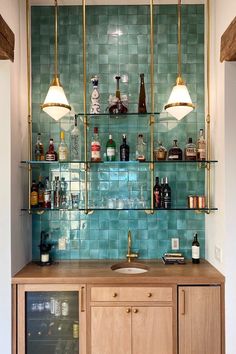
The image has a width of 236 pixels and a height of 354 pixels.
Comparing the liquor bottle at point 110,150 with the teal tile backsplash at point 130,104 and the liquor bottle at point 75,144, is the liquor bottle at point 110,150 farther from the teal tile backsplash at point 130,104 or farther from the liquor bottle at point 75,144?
the liquor bottle at point 75,144

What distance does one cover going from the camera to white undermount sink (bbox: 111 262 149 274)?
263 cm

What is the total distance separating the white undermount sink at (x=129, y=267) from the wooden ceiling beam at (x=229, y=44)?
1.66m

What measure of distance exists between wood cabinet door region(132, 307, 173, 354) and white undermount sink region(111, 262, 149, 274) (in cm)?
40

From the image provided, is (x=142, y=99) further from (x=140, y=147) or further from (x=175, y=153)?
(x=175, y=153)

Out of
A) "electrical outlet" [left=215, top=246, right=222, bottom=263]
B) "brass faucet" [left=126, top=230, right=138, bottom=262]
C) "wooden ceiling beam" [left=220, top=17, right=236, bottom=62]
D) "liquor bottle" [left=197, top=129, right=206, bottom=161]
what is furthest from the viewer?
"brass faucet" [left=126, top=230, right=138, bottom=262]

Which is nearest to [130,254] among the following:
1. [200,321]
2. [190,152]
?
[200,321]

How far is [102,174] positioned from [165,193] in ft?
1.85

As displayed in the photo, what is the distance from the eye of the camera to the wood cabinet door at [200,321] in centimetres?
Result: 227

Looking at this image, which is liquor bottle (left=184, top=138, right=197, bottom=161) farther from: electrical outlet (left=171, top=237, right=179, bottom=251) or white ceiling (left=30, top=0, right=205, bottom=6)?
white ceiling (left=30, top=0, right=205, bottom=6)

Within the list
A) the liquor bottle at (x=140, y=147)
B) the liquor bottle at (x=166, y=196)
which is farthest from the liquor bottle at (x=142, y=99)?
the liquor bottle at (x=166, y=196)

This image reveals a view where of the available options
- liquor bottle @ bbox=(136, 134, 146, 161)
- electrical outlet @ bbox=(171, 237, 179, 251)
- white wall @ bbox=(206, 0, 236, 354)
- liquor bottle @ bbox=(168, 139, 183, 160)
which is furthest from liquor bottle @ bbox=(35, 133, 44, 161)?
white wall @ bbox=(206, 0, 236, 354)

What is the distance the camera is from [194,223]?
2.81 m

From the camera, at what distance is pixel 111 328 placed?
2.28 meters

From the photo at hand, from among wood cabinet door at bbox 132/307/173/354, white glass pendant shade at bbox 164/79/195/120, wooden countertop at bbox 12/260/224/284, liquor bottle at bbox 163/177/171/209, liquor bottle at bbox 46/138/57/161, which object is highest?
white glass pendant shade at bbox 164/79/195/120
